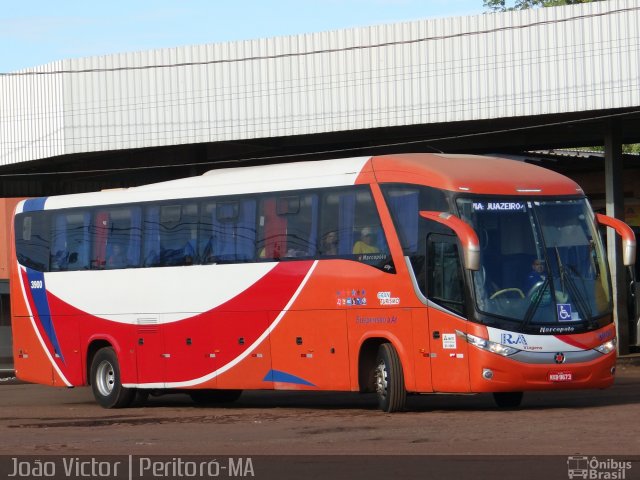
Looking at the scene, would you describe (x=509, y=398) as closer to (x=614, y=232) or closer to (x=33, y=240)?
(x=33, y=240)

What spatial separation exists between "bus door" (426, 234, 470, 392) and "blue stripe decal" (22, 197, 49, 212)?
8821 mm

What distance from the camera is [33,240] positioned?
23141 mm

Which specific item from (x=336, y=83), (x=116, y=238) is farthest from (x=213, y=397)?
(x=336, y=83)

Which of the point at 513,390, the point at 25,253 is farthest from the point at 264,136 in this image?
the point at 513,390

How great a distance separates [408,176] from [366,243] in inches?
43.4

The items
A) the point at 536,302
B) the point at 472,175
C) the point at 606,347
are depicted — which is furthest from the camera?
the point at 472,175

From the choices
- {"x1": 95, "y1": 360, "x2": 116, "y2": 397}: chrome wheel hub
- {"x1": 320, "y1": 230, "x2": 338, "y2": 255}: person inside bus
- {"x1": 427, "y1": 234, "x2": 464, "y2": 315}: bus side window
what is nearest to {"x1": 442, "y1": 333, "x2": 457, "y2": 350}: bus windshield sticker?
{"x1": 427, "y1": 234, "x2": 464, "y2": 315}: bus side window

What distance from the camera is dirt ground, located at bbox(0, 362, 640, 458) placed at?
13203 mm

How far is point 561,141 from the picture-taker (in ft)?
117

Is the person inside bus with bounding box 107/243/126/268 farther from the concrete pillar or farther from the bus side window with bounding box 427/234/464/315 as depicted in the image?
the concrete pillar

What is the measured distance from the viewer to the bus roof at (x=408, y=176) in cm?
1733

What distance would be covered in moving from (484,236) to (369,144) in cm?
1879

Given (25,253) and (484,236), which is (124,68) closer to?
(25,253)
